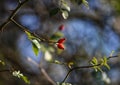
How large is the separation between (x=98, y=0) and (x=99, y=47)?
59 centimetres

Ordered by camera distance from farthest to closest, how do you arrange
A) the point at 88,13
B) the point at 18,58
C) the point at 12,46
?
the point at 88,13, the point at 12,46, the point at 18,58

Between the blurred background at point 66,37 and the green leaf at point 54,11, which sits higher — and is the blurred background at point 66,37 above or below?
below

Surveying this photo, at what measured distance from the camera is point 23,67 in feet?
15.6

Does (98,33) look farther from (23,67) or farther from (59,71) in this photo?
(23,67)

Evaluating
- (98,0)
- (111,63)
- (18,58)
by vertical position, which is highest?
(98,0)

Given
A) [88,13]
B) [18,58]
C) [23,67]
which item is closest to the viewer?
[23,67]

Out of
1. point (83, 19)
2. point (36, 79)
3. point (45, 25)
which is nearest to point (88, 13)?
point (83, 19)

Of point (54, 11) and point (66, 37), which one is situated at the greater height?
point (54, 11)

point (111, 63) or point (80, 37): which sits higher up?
point (80, 37)

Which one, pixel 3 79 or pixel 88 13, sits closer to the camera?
pixel 3 79

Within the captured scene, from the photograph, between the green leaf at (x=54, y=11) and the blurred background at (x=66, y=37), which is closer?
the green leaf at (x=54, y=11)

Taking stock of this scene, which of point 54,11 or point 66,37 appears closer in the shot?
point 54,11

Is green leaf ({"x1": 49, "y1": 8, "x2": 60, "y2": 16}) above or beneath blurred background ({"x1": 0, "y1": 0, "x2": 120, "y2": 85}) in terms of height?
above

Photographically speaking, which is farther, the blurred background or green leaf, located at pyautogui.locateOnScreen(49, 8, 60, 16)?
the blurred background
